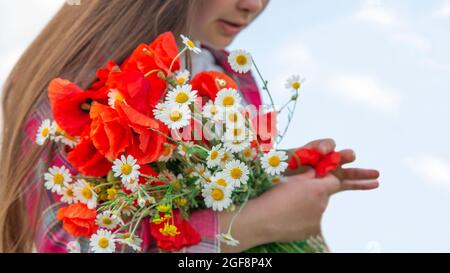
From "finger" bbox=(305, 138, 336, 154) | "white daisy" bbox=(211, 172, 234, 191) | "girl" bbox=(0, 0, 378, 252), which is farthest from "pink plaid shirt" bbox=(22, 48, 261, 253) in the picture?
"finger" bbox=(305, 138, 336, 154)

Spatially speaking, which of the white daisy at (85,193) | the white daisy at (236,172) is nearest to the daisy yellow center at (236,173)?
the white daisy at (236,172)

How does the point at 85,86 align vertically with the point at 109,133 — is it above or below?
above

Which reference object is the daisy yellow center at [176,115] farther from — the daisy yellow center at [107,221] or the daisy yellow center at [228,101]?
the daisy yellow center at [107,221]

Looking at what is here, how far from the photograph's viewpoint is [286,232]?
3.17 ft

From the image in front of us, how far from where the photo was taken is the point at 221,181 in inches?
32.7

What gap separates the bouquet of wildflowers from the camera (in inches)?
32.7

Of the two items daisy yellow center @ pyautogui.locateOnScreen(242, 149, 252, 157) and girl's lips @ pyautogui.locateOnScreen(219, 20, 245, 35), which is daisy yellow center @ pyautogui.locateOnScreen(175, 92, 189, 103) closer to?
daisy yellow center @ pyautogui.locateOnScreen(242, 149, 252, 157)

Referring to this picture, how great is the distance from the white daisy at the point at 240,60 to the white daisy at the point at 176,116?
123 millimetres

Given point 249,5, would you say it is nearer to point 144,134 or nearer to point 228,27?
point 228,27

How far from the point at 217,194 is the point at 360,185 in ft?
1.01

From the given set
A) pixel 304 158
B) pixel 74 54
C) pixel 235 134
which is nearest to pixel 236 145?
pixel 235 134

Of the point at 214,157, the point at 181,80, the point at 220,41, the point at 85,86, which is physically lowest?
the point at 214,157
